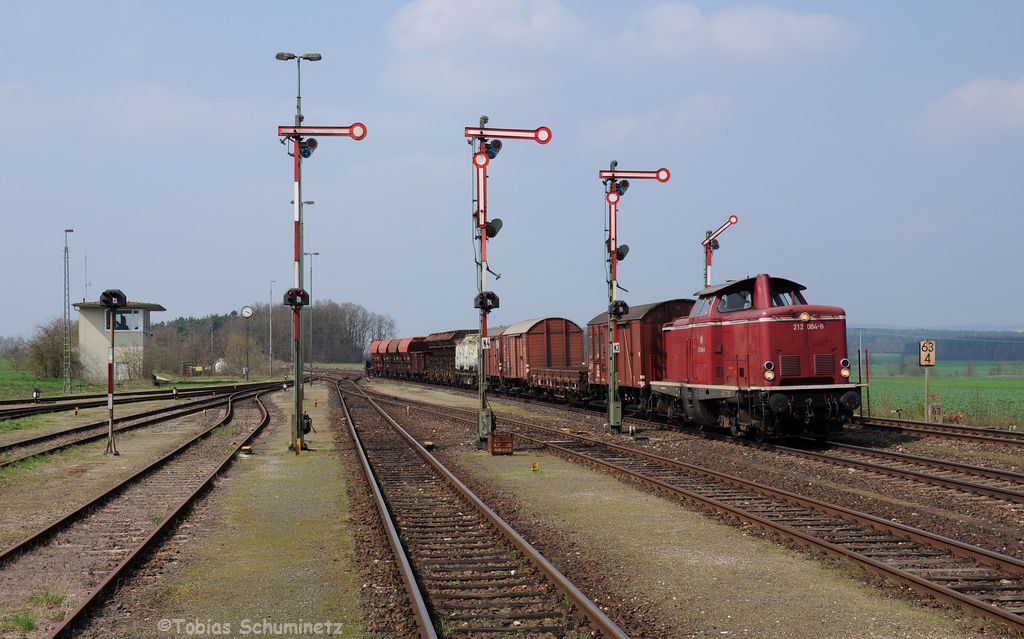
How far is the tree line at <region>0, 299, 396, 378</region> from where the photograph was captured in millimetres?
63719

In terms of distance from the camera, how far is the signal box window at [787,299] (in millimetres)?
18141

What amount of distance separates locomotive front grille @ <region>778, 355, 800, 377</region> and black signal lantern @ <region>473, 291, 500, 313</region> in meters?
6.23

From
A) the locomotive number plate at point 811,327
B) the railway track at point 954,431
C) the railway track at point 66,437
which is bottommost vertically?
the railway track at point 954,431

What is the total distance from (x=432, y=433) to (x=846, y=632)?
1841 centimetres

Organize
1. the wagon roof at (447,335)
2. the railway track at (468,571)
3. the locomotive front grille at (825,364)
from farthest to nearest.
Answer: the wagon roof at (447,335), the locomotive front grille at (825,364), the railway track at (468,571)

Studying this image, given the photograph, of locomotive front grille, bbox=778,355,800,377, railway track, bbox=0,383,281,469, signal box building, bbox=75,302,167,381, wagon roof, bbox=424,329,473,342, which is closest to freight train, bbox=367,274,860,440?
locomotive front grille, bbox=778,355,800,377

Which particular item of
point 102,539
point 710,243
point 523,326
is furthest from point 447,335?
point 102,539

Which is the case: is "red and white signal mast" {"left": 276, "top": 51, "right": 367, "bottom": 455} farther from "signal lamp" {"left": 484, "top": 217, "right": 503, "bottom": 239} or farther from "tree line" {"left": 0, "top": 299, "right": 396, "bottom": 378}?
"tree line" {"left": 0, "top": 299, "right": 396, "bottom": 378}

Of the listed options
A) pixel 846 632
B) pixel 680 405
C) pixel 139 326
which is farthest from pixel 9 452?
pixel 139 326

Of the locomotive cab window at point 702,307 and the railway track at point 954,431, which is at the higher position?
the locomotive cab window at point 702,307

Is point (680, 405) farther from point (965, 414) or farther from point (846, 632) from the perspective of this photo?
point (846, 632)

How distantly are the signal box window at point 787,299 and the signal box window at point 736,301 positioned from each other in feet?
1.55

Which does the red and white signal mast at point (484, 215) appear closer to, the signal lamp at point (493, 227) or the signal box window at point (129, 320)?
the signal lamp at point (493, 227)

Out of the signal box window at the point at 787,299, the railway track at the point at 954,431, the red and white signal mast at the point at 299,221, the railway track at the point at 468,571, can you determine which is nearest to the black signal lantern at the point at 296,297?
the red and white signal mast at the point at 299,221
